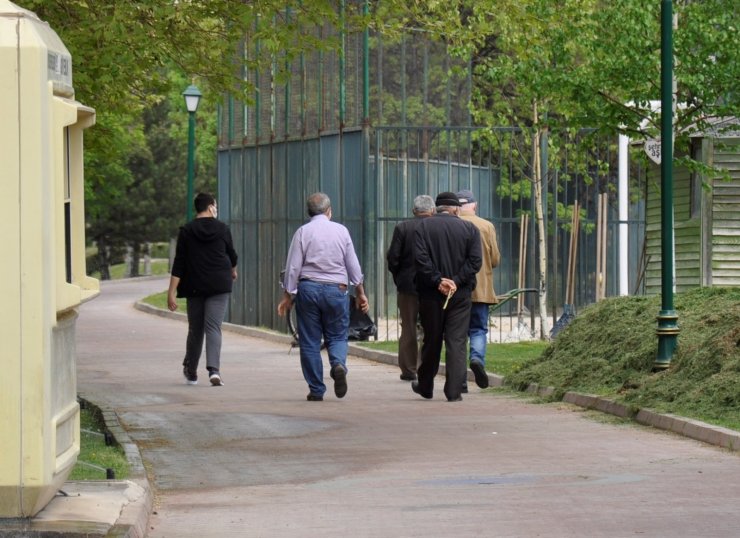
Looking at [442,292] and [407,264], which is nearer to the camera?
[442,292]

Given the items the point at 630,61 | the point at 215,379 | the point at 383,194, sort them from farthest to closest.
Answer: the point at 383,194 → the point at 630,61 → the point at 215,379

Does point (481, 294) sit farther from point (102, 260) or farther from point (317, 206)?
point (102, 260)

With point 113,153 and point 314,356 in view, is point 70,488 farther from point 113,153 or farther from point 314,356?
point 113,153

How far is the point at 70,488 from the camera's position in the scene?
8.45 meters

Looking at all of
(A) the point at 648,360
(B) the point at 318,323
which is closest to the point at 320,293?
(B) the point at 318,323

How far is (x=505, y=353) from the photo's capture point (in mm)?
20828

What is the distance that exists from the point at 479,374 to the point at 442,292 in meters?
1.77

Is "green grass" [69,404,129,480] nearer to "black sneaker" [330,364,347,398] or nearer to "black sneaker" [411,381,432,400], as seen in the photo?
"black sneaker" [330,364,347,398]

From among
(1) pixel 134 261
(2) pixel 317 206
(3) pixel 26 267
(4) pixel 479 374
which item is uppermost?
(2) pixel 317 206

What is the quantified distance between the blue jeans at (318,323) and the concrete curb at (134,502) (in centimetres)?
329

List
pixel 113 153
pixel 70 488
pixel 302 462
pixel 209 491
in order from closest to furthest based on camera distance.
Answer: pixel 70 488 < pixel 209 491 < pixel 302 462 < pixel 113 153

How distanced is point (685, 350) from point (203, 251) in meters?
5.11

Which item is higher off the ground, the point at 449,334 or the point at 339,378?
the point at 449,334

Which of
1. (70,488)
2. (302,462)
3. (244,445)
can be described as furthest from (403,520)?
(244,445)
